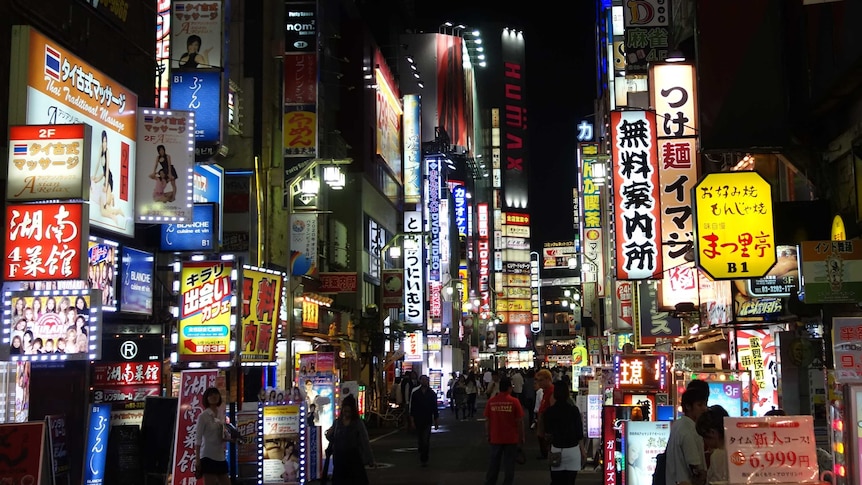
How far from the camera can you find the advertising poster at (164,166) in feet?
48.4

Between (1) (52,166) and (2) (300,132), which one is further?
(2) (300,132)

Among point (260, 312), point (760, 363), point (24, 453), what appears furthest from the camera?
point (760, 363)

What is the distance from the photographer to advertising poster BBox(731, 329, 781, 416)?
16513 millimetres

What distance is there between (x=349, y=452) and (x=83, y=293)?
3.61m

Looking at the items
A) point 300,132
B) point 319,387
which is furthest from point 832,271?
point 300,132

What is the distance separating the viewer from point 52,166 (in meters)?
10.9

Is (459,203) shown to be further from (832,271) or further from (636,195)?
(832,271)

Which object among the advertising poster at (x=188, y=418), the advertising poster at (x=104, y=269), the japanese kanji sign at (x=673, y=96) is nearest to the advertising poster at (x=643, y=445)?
the advertising poster at (x=188, y=418)

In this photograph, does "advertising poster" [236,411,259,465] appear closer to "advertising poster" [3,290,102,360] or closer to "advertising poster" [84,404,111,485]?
"advertising poster" [84,404,111,485]

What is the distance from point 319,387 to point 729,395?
833 cm

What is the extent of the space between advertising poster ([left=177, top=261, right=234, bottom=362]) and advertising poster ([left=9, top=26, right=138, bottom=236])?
1.63m

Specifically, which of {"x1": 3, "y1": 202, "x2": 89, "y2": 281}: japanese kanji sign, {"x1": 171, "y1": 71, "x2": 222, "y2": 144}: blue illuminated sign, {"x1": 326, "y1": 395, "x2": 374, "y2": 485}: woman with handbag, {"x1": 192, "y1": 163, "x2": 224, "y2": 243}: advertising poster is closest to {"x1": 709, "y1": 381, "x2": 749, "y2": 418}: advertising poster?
{"x1": 326, "y1": 395, "x2": 374, "y2": 485}: woman with handbag

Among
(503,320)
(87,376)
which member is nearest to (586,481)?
(87,376)

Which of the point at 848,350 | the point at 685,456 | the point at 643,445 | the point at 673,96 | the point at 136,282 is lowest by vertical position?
the point at 643,445
